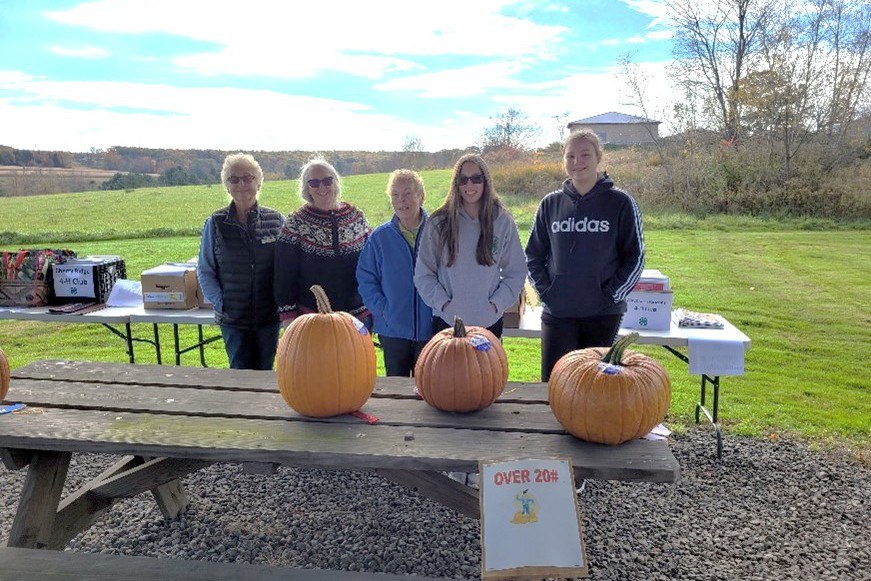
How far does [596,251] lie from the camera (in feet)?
10.8

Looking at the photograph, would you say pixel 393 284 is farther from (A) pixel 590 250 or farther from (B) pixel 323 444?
(B) pixel 323 444

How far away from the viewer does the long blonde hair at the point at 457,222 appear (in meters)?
3.30

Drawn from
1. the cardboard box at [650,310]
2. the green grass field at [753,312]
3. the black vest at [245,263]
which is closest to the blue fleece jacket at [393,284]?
the black vest at [245,263]

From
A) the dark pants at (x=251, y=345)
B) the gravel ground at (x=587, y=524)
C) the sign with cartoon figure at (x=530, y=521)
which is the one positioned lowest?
the gravel ground at (x=587, y=524)

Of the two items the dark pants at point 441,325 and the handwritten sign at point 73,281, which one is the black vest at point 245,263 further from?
the handwritten sign at point 73,281

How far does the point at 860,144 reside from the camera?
17938 millimetres

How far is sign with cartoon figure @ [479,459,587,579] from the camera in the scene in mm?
1461

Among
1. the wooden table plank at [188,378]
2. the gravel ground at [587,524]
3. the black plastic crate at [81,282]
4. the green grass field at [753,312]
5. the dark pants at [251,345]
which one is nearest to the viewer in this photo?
the wooden table plank at [188,378]

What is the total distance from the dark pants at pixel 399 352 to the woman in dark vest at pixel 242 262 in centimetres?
76

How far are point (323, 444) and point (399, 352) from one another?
168cm

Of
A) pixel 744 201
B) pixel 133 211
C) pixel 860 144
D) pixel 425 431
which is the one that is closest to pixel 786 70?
pixel 860 144

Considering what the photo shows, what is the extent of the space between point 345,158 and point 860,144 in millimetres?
A: 18568

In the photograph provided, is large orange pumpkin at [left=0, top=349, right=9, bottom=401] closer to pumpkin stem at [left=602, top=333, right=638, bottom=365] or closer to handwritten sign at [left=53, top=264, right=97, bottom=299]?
pumpkin stem at [left=602, top=333, right=638, bottom=365]

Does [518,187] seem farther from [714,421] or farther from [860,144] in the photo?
[714,421]
